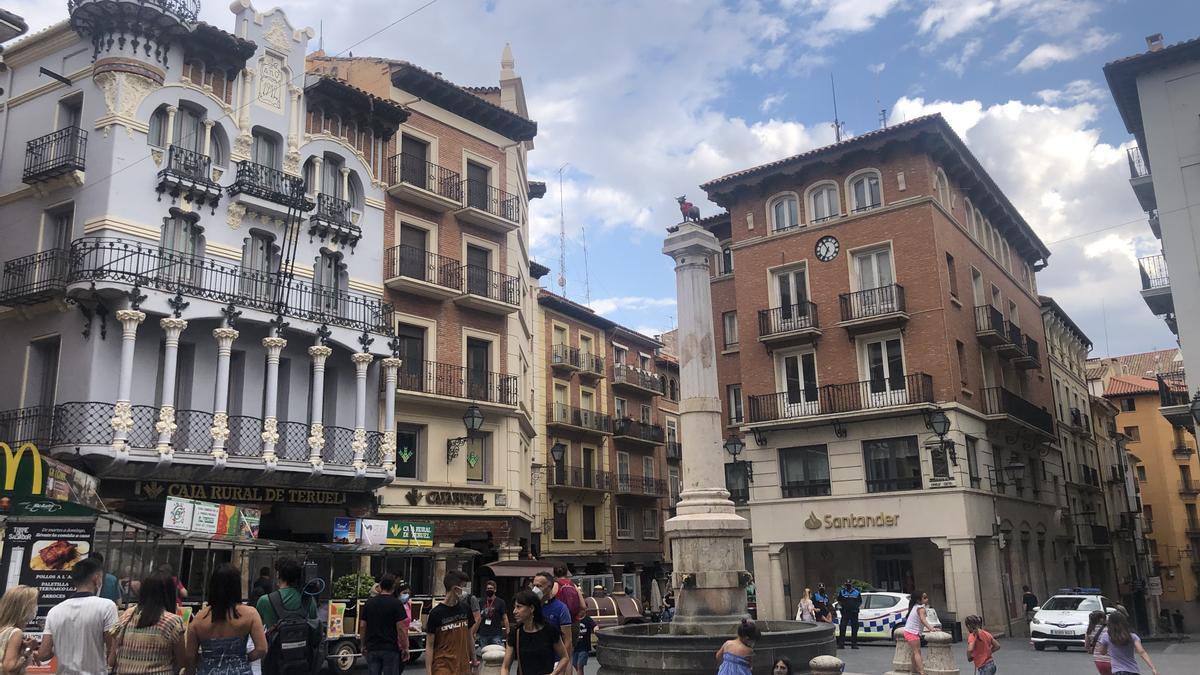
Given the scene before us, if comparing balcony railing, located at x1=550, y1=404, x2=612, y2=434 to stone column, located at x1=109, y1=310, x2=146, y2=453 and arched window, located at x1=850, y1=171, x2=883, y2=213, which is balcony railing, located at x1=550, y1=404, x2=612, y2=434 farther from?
stone column, located at x1=109, y1=310, x2=146, y2=453

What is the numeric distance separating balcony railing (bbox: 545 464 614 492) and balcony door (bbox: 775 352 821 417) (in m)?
12.5

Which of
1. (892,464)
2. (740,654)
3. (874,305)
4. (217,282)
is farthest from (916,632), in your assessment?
(874,305)

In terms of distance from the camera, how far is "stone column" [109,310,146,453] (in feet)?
70.1

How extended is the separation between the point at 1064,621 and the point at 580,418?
82.1ft

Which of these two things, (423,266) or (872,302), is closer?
(423,266)

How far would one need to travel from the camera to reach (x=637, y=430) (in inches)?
1993

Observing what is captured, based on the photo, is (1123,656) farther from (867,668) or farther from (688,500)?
(867,668)

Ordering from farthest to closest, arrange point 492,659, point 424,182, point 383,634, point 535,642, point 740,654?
point 424,182, point 492,659, point 740,654, point 383,634, point 535,642

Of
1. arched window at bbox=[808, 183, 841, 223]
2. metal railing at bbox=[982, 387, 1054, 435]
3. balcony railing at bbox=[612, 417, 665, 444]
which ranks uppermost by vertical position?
arched window at bbox=[808, 183, 841, 223]

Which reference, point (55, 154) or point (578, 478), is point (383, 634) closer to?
point (55, 154)

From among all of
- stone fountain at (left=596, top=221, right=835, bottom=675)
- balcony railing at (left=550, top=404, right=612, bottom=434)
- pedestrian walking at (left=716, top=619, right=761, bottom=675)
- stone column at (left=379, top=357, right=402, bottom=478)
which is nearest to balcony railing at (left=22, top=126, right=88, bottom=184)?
stone column at (left=379, top=357, right=402, bottom=478)

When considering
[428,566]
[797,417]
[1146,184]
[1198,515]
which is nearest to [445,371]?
[428,566]

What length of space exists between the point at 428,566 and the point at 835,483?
1453 centimetres

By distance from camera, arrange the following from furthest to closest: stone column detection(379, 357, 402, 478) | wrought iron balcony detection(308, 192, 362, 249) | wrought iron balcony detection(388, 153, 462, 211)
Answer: wrought iron balcony detection(388, 153, 462, 211) → wrought iron balcony detection(308, 192, 362, 249) → stone column detection(379, 357, 402, 478)
